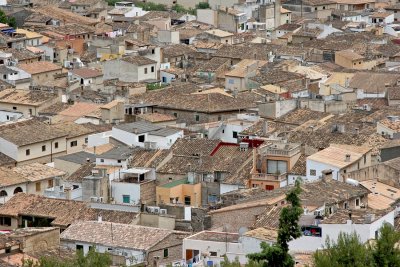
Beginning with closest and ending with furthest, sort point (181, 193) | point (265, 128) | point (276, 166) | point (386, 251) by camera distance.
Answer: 1. point (386, 251)
2. point (181, 193)
3. point (276, 166)
4. point (265, 128)

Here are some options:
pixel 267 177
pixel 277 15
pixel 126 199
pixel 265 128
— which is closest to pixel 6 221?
pixel 126 199

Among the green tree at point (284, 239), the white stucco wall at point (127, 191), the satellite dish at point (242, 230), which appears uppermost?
the green tree at point (284, 239)

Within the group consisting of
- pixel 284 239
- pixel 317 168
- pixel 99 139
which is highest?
pixel 284 239

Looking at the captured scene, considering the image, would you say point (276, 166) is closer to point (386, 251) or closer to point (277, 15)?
point (386, 251)

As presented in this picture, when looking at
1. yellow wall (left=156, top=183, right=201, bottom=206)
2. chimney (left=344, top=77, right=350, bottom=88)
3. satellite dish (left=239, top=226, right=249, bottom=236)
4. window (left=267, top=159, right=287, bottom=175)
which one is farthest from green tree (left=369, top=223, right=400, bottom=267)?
chimney (left=344, top=77, right=350, bottom=88)

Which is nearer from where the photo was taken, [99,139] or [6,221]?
[6,221]

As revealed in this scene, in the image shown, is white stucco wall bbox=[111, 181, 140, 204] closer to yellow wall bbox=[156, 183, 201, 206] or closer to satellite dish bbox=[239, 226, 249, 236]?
yellow wall bbox=[156, 183, 201, 206]

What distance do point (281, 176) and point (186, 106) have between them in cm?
1403

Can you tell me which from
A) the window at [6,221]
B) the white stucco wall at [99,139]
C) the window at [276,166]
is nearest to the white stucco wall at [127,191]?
the window at [6,221]

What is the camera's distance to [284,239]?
27.6 metres

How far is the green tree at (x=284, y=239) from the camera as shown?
27.4m

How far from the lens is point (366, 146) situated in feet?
153

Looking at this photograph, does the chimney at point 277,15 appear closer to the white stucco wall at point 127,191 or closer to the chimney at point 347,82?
the chimney at point 347,82

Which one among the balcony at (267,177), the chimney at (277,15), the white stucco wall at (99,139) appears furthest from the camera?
the chimney at (277,15)
